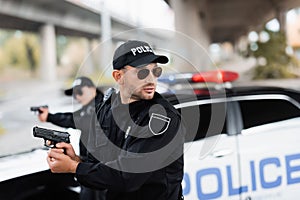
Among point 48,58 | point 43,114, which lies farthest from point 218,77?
point 48,58

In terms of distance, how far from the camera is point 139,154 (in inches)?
62.5

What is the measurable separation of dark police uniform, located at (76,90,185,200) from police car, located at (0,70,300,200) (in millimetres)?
973

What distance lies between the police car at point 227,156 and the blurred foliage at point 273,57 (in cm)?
1722

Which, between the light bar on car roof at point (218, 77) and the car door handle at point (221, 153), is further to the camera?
the light bar on car roof at point (218, 77)

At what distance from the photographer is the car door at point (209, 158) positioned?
2.86m

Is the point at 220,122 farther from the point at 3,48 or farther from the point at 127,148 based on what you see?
the point at 3,48

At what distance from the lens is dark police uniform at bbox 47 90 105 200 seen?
2631mm

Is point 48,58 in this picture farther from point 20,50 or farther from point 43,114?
point 43,114

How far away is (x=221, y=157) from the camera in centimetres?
298

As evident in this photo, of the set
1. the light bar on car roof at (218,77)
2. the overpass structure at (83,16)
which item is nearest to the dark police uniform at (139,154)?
the light bar on car roof at (218,77)

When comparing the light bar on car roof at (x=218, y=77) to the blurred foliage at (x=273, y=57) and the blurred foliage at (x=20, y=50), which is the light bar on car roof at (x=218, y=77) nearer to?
the blurred foliage at (x=273, y=57)

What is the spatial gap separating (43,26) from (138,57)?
2855cm

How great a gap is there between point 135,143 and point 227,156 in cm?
157

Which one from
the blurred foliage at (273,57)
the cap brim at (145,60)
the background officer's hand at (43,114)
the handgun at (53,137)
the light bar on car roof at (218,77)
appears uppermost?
the blurred foliage at (273,57)
